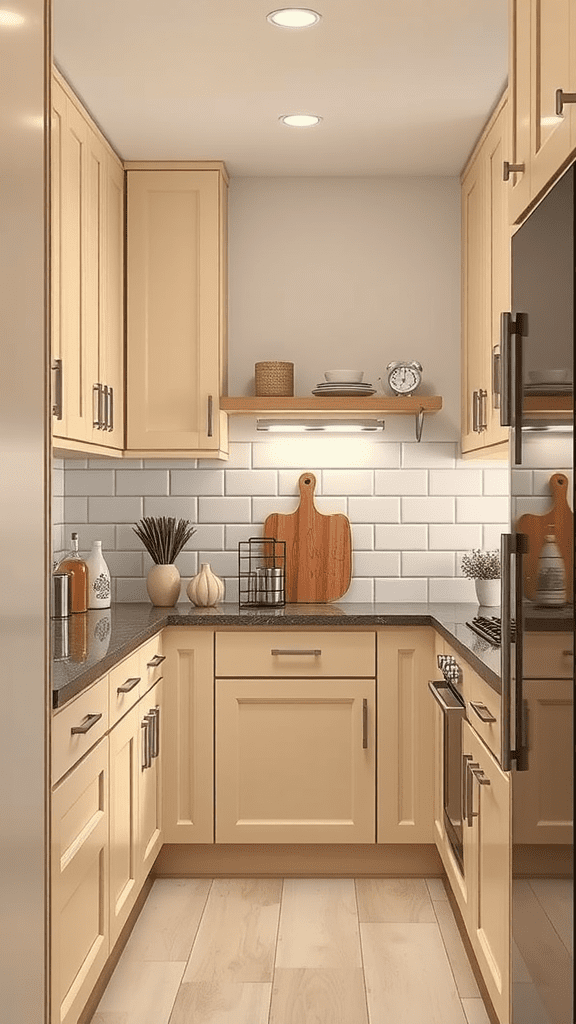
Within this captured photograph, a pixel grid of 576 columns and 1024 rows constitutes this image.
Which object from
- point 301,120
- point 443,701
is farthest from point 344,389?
point 443,701

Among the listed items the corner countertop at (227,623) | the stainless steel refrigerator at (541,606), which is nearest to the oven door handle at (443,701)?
the corner countertop at (227,623)

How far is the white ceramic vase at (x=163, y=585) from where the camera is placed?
14.5ft

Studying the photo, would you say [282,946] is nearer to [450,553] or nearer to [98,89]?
[450,553]

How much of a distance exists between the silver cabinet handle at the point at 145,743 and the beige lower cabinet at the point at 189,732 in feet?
1.38

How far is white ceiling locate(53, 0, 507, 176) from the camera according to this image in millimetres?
3031

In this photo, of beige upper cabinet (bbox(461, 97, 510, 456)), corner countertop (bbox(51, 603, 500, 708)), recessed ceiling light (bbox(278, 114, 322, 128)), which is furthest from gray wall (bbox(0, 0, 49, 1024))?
recessed ceiling light (bbox(278, 114, 322, 128))

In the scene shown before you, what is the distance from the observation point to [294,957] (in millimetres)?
3420

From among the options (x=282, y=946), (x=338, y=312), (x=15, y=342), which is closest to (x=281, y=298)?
(x=338, y=312)

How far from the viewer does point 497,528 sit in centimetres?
464

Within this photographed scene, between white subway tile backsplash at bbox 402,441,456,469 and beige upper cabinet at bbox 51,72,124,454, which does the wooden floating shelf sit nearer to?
white subway tile backsplash at bbox 402,441,456,469

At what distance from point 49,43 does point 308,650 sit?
8.38ft

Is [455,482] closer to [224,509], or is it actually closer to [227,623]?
[224,509]

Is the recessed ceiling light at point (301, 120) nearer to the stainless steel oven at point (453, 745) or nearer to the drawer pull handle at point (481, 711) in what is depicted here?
the stainless steel oven at point (453, 745)

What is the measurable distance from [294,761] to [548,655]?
2516 mm
